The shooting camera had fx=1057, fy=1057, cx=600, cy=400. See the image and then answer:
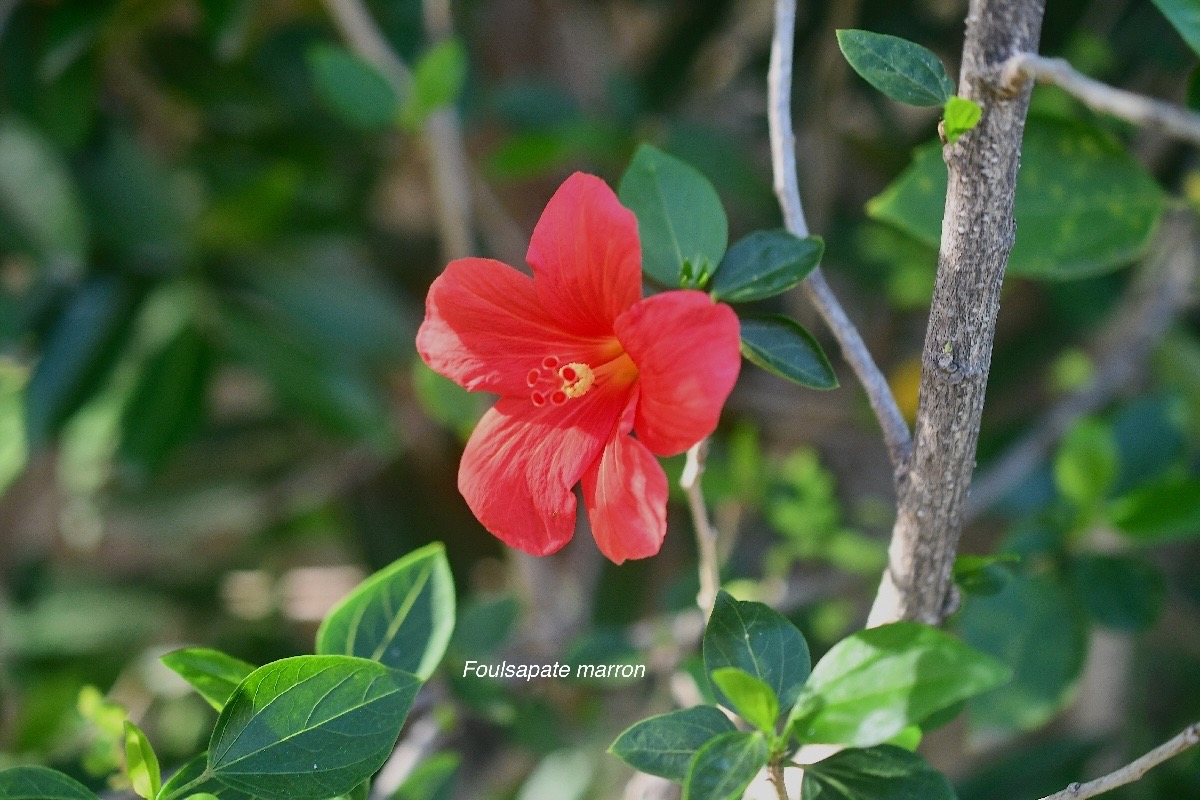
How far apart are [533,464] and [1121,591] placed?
0.66 m

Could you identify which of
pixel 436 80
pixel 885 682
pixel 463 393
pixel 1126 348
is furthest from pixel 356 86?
pixel 1126 348

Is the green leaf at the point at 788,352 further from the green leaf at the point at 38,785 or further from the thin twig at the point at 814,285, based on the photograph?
the green leaf at the point at 38,785

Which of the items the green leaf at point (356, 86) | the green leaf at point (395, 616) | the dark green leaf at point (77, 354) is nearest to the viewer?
the green leaf at point (395, 616)

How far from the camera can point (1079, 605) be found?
1.01 metres

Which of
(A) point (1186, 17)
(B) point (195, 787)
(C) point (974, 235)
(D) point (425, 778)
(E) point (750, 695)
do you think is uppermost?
(A) point (1186, 17)

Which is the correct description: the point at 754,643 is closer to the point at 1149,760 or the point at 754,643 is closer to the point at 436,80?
the point at 1149,760

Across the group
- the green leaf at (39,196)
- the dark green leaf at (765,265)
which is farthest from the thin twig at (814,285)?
the green leaf at (39,196)

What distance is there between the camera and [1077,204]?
845 millimetres

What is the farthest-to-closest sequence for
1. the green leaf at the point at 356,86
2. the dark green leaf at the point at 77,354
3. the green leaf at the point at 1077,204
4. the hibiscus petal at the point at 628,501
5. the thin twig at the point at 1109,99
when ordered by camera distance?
the dark green leaf at the point at 77,354 → the green leaf at the point at 356,86 → the green leaf at the point at 1077,204 → the hibiscus petal at the point at 628,501 → the thin twig at the point at 1109,99

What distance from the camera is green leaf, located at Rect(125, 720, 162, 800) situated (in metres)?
0.59

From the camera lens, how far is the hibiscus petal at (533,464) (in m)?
0.60

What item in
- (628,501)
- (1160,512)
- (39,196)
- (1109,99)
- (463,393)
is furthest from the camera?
(39,196)

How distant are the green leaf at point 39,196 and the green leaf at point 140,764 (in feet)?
2.68

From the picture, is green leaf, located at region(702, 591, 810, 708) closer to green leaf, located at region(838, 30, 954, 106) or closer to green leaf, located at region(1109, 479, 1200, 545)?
green leaf, located at region(838, 30, 954, 106)
